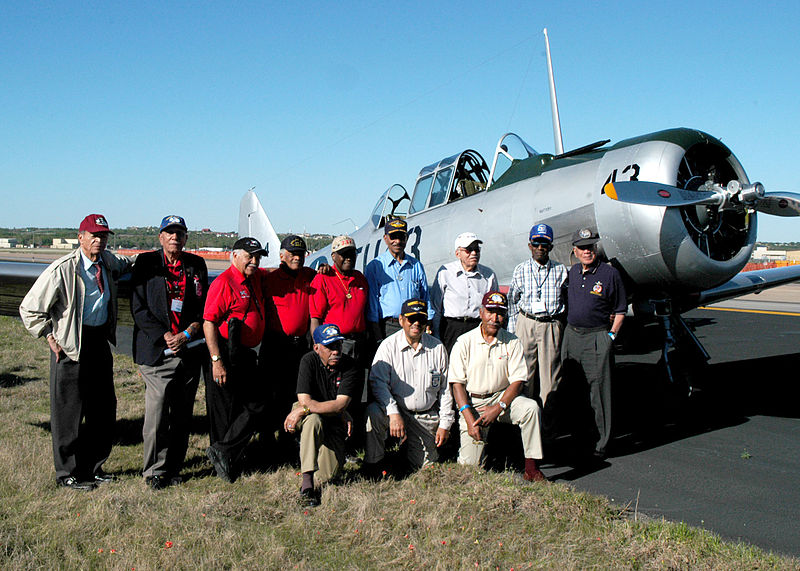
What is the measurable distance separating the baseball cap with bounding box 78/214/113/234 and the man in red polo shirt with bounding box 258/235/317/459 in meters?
1.25

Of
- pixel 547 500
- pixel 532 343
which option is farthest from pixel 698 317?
pixel 547 500

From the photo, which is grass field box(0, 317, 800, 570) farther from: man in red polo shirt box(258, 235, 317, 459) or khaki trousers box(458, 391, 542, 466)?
man in red polo shirt box(258, 235, 317, 459)

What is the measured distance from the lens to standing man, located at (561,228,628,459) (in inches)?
193

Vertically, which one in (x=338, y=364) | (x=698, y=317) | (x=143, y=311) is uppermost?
(x=143, y=311)

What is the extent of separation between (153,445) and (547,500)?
2718 millimetres

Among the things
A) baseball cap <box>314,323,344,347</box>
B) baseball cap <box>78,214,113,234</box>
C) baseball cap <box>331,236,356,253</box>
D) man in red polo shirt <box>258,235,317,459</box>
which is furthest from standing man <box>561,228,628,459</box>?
baseball cap <box>78,214,113,234</box>

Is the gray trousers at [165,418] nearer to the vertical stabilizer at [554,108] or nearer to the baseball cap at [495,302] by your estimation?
the baseball cap at [495,302]

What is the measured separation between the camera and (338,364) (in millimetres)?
4316

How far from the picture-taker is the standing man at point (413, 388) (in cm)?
443

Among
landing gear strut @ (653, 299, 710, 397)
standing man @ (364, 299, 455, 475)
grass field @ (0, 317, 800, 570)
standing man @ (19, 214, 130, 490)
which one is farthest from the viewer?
landing gear strut @ (653, 299, 710, 397)

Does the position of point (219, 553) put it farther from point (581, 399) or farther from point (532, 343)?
point (581, 399)

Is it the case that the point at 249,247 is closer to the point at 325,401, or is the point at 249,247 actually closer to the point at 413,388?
the point at 325,401

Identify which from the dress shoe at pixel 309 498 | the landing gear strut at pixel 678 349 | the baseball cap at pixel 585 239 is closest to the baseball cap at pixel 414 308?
the dress shoe at pixel 309 498

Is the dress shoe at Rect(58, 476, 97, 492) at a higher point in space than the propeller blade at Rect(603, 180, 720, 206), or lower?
lower
